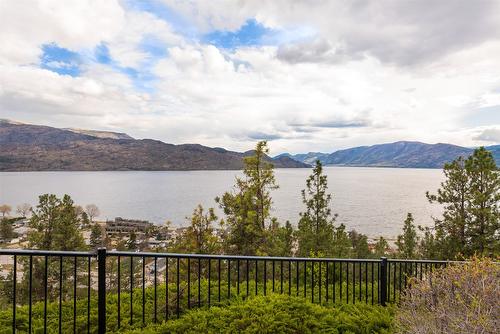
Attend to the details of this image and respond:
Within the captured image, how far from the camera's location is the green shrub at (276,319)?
4727mm

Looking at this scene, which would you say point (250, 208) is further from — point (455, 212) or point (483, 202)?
point (483, 202)

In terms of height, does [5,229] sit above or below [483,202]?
below

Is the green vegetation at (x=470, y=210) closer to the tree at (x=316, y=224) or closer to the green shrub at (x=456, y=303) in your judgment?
the tree at (x=316, y=224)

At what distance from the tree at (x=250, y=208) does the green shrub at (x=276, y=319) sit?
15730mm

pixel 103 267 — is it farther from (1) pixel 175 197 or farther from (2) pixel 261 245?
(1) pixel 175 197

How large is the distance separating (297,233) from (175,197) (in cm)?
10183

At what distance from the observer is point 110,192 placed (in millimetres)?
137375

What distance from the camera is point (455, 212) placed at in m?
23.2

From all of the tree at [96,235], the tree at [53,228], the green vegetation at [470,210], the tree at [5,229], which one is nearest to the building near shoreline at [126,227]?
the tree at [5,229]

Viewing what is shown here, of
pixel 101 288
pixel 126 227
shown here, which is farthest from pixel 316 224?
pixel 126 227

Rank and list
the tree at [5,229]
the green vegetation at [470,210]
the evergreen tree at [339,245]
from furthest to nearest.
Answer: the tree at [5,229] < the evergreen tree at [339,245] < the green vegetation at [470,210]

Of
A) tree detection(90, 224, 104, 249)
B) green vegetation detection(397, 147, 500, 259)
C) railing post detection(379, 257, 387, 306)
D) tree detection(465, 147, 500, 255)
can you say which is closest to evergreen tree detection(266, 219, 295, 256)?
green vegetation detection(397, 147, 500, 259)

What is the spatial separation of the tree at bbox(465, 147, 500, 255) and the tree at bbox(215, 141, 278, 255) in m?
Result: 13.5

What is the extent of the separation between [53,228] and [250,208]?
14.7 meters
